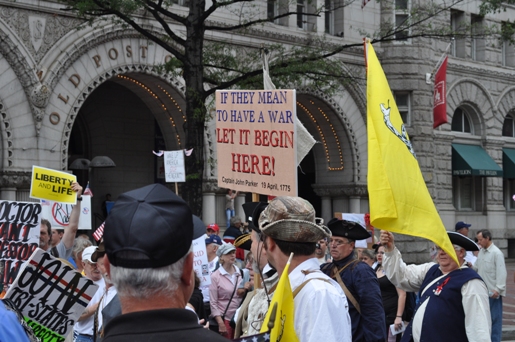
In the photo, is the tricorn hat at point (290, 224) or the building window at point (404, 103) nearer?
the tricorn hat at point (290, 224)

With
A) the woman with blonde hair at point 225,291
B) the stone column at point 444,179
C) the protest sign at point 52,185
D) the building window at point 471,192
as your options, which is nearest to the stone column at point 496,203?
the building window at point 471,192

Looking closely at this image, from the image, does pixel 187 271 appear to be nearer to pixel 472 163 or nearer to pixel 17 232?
pixel 17 232

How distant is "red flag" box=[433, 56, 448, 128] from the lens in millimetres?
26663

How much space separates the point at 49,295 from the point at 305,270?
5.39ft

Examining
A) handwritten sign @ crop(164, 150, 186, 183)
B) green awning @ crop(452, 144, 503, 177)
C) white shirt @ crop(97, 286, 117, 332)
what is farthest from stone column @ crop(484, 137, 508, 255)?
white shirt @ crop(97, 286, 117, 332)

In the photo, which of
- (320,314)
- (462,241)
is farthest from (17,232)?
(320,314)

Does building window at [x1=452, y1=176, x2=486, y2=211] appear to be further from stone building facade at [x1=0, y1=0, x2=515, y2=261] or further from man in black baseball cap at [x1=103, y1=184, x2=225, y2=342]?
man in black baseball cap at [x1=103, y1=184, x2=225, y2=342]

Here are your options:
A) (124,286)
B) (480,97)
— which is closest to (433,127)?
(480,97)

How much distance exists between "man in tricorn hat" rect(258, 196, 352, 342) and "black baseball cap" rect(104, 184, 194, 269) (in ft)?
5.15

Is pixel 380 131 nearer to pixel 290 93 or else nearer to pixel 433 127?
pixel 290 93

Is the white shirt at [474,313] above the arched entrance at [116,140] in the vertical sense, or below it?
below

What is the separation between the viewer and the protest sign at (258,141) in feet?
21.1

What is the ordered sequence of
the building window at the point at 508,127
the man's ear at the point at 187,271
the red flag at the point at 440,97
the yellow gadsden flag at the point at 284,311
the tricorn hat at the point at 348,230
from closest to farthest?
the man's ear at the point at 187,271 < the yellow gadsden flag at the point at 284,311 < the tricorn hat at the point at 348,230 < the red flag at the point at 440,97 < the building window at the point at 508,127

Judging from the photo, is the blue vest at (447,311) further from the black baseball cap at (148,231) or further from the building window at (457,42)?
the building window at (457,42)
